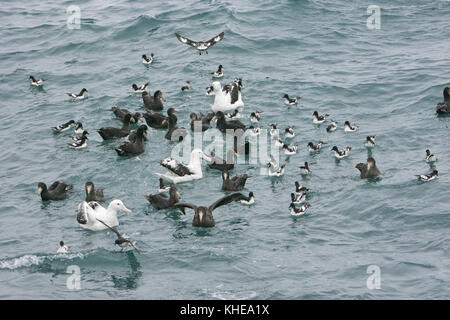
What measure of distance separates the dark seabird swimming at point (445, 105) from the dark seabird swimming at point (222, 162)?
7.67 metres

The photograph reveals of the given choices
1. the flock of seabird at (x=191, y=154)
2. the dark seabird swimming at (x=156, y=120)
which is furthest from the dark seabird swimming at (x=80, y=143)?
the dark seabird swimming at (x=156, y=120)

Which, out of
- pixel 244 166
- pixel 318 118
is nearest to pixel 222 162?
pixel 244 166

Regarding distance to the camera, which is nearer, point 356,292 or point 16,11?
point 356,292

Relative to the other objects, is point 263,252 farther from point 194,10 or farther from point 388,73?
point 194,10

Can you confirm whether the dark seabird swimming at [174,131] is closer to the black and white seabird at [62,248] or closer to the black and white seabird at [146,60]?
the black and white seabird at [146,60]

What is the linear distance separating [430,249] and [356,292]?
2.74 m

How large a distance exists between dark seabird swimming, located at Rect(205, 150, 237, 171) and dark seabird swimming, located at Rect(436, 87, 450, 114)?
25.2 ft

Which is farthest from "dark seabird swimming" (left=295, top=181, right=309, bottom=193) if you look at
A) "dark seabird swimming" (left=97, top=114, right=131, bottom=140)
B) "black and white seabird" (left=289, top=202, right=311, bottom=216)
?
"dark seabird swimming" (left=97, top=114, right=131, bottom=140)

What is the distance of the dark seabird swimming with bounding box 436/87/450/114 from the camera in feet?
89.3

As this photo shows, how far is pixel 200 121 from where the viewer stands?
90.6ft

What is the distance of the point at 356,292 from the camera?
17.4 metres

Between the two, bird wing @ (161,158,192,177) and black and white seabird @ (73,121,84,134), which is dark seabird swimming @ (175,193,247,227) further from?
black and white seabird @ (73,121,84,134)

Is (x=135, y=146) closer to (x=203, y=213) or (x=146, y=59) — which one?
(x=203, y=213)
